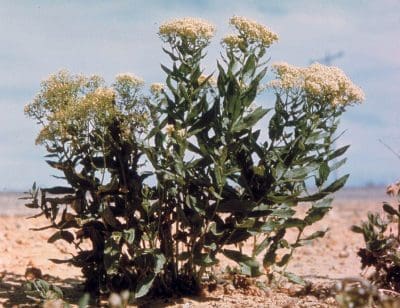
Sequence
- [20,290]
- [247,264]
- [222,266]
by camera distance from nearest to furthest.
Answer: [247,264] < [20,290] < [222,266]

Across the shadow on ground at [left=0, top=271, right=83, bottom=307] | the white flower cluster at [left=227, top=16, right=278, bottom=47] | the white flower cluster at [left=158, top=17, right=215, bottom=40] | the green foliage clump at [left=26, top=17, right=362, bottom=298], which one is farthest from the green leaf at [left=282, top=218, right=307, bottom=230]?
the shadow on ground at [left=0, top=271, right=83, bottom=307]

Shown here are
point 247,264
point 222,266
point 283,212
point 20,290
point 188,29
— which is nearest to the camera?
point 188,29

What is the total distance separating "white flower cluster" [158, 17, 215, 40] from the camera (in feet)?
16.2

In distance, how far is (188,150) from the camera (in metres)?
5.23

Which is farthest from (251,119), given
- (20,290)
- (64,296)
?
(20,290)

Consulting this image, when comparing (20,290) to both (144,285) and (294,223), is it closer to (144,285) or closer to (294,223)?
(144,285)

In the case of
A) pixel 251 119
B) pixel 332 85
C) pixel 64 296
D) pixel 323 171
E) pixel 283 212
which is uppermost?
pixel 332 85

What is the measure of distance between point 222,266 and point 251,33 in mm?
3413

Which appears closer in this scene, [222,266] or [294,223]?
[294,223]

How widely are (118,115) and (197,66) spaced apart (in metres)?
0.74

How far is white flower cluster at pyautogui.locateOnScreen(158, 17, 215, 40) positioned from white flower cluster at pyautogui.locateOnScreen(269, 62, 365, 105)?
0.67 m

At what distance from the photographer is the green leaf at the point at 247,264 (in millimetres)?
5414

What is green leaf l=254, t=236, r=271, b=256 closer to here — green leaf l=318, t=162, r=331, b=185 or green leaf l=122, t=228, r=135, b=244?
green leaf l=318, t=162, r=331, b=185

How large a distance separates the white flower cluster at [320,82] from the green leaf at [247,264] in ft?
4.84
